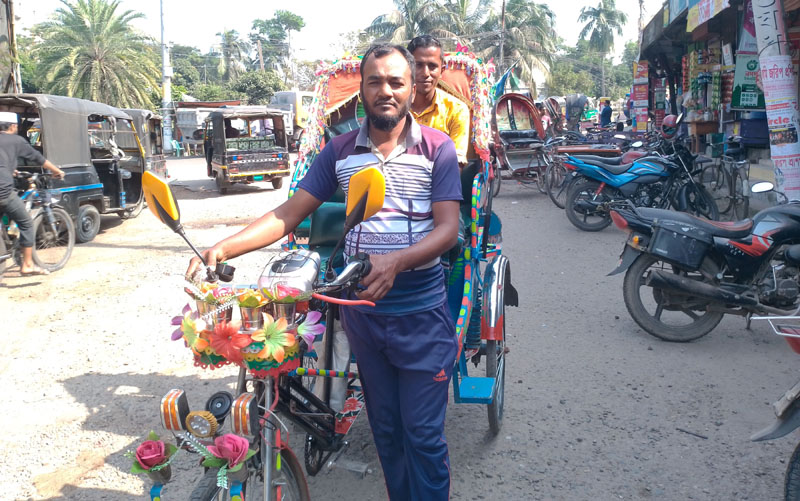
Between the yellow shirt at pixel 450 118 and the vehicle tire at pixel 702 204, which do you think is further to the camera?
the vehicle tire at pixel 702 204

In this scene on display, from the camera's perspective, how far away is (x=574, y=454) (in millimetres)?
3340

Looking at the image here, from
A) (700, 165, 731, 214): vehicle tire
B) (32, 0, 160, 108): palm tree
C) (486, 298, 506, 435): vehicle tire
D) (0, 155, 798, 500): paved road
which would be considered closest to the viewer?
(0, 155, 798, 500): paved road

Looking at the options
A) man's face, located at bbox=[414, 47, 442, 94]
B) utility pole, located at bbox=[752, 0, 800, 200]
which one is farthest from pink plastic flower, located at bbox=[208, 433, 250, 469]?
utility pole, located at bbox=[752, 0, 800, 200]

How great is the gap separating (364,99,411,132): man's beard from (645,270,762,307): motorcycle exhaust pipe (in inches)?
124

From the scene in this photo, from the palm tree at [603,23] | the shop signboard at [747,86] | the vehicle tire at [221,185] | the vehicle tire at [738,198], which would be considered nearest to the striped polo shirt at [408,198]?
the vehicle tire at [738,198]

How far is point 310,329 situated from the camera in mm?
1920

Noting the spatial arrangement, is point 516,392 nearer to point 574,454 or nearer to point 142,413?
point 574,454

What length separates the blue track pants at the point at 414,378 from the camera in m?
2.22

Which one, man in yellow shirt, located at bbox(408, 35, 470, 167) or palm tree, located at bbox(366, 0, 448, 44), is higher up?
palm tree, located at bbox(366, 0, 448, 44)

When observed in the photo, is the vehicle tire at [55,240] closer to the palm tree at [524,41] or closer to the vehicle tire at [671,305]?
the vehicle tire at [671,305]

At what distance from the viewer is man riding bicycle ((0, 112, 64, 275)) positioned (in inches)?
268

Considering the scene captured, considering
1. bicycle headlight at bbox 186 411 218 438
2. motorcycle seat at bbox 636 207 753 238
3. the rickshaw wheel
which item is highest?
motorcycle seat at bbox 636 207 753 238

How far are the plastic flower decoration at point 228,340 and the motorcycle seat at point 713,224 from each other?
3793mm

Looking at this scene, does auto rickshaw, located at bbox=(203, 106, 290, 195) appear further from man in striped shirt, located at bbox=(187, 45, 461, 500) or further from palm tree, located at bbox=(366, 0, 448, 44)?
palm tree, located at bbox=(366, 0, 448, 44)
